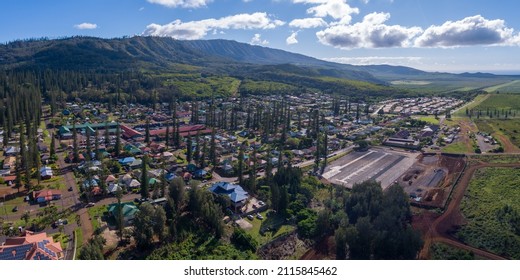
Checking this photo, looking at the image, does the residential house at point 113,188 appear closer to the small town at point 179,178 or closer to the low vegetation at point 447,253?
the small town at point 179,178

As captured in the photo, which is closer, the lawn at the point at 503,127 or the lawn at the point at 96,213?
the lawn at the point at 96,213

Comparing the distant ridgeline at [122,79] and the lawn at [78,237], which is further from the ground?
the distant ridgeline at [122,79]

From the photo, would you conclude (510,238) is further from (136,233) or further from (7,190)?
(7,190)

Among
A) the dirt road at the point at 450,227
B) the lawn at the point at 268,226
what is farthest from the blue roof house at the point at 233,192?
the dirt road at the point at 450,227

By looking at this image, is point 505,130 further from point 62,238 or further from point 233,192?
point 62,238

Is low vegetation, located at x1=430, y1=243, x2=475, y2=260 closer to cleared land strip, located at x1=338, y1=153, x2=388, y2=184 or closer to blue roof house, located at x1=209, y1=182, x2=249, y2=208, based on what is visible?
cleared land strip, located at x1=338, y1=153, x2=388, y2=184

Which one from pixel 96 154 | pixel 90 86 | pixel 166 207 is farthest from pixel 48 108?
pixel 166 207

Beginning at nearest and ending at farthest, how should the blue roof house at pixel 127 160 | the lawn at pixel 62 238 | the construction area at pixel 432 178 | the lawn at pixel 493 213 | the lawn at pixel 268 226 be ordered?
the lawn at pixel 62 238
the lawn at pixel 493 213
the lawn at pixel 268 226
the construction area at pixel 432 178
the blue roof house at pixel 127 160

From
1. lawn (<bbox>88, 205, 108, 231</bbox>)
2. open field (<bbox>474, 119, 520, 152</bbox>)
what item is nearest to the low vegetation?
lawn (<bbox>88, 205, 108, 231</bbox>)

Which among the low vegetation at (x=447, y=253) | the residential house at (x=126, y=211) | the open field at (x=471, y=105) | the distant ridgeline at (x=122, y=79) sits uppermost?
the distant ridgeline at (x=122, y=79)
